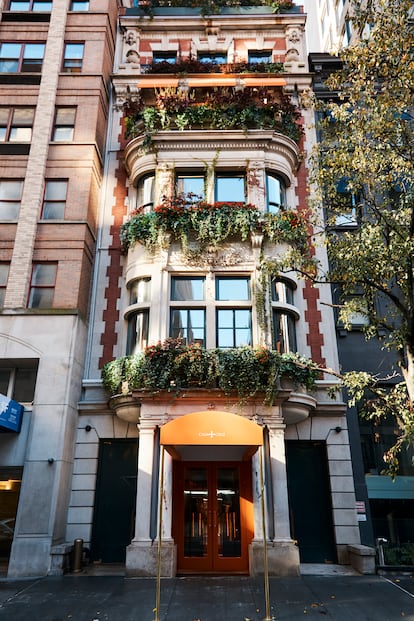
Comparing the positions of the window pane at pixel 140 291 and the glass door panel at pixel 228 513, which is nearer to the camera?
the glass door panel at pixel 228 513

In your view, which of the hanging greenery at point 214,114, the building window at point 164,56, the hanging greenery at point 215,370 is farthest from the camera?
the building window at point 164,56

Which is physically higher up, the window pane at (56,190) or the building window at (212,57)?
the building window at (212,57)

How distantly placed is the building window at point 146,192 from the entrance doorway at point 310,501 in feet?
31.5

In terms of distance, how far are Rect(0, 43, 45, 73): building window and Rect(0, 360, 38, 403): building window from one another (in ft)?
40.0

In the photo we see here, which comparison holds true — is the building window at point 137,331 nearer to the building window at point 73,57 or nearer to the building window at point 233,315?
the building window at point 233,315

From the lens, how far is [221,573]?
480 inches

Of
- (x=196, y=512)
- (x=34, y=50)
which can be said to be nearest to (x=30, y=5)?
(x=34, y=50)

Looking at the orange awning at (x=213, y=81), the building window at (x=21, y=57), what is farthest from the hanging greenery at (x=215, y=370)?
the building window at (x=21, y=57)

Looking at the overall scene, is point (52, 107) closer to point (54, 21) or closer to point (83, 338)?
point (54, 21)

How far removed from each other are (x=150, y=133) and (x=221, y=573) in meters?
14.4

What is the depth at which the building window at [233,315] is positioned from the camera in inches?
564

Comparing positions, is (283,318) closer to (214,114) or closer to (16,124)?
(214,114)

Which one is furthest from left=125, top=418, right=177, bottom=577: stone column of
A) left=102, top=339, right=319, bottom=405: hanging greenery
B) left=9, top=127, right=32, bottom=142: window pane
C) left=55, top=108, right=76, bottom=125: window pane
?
left=55, top=108, right=76, bottom=125: window pane

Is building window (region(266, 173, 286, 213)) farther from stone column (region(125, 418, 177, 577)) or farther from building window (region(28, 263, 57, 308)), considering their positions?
stone column (region(125, 418, 177, 577))
